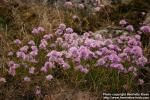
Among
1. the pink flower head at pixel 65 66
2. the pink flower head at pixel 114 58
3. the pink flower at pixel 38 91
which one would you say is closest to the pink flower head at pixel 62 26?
the pink flower head at pixel 65 66

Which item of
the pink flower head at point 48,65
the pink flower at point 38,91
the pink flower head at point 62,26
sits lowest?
the pink flower at point 38,91

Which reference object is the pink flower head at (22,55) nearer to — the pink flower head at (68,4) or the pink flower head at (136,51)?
the pink flower head at (136,51)

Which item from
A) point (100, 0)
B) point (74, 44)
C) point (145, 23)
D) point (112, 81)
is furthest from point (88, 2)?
point (112, 81)

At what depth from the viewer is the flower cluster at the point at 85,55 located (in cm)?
586

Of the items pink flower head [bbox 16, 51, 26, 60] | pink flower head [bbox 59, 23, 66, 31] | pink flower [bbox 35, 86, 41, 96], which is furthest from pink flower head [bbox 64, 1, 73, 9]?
pink flower [bbox 35, 86, 41, 96]

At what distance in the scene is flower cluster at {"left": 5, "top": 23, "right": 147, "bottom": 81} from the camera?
5859 mm

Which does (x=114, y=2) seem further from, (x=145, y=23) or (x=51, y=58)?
(x=51, y=58)

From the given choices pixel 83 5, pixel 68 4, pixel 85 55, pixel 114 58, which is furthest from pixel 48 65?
pixel 83 5

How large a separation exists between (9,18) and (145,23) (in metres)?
2.65

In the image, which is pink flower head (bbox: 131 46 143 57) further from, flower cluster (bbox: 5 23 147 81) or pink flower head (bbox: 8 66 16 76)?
pink flower head (bbox: 8 66 16 76)

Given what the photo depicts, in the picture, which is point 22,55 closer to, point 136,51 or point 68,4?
point 136,51

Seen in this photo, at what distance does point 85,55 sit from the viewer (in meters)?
5.86

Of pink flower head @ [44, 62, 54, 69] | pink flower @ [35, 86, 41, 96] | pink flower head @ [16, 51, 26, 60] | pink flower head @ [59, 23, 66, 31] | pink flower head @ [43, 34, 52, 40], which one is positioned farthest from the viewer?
pink flower head @ [59, 23, 66, 31]

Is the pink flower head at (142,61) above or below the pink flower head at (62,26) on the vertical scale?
below
